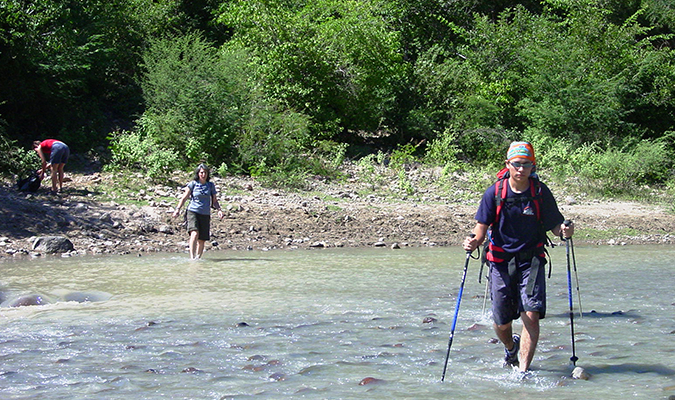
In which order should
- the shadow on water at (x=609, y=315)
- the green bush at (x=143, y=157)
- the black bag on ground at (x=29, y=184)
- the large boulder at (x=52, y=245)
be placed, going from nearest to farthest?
1. the shadow on water at (x=609, y=315)
2. the large boulder at (x=52, y=245)
3. the black bag on ground at (x=29, y=184)
4. the green bush at (x=143, y=157)

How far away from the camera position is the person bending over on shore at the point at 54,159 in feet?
55.9

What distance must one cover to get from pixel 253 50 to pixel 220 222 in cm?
986

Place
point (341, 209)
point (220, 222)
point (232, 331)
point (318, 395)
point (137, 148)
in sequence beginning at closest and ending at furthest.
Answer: point (318, 395) < point (232, 331) < point (220, 222) < point (341, 209) < point (137, 148)

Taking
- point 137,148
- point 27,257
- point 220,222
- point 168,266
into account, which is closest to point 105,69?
point 137,148

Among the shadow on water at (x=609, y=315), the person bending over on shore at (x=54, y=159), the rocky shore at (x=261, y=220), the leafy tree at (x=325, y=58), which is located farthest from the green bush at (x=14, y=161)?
the shadow on water at (x=609, y=315)

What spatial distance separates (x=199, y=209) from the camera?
42.8 feet

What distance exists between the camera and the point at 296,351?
680 cm

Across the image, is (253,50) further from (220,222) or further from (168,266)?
(168,266)

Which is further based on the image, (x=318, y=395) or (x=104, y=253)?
(x=104, y=253)

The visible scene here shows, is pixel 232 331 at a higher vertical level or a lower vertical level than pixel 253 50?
lower

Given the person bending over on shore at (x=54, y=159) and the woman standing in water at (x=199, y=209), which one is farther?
the person bending over on shore at (x=54, y=159)

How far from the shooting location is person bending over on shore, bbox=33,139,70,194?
17031mm

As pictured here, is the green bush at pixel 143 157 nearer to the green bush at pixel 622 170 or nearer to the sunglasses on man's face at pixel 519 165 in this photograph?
the green bush at pixel 622 170

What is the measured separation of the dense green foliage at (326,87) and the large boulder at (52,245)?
188 inches
